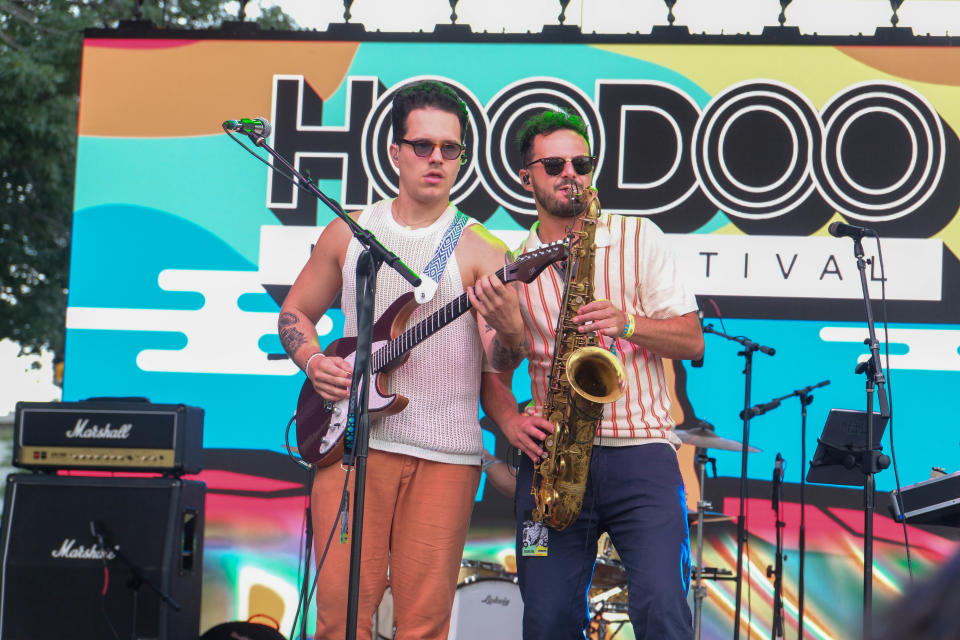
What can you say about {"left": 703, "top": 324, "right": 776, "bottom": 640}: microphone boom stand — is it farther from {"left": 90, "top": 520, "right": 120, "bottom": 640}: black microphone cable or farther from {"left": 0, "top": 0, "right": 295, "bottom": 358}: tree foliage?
{"left": 0, "top": 0, "right": 295, "bottom": 358}: tree foliage

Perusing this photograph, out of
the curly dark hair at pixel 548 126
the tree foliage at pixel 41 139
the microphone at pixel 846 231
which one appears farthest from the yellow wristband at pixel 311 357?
the tree foliage at pixel 41 139

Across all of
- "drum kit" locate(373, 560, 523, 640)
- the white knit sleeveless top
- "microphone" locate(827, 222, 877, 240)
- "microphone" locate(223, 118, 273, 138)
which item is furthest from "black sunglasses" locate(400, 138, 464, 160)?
"drum kit" locate(373, 560, 523, 640)

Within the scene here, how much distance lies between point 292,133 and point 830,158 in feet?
10.8

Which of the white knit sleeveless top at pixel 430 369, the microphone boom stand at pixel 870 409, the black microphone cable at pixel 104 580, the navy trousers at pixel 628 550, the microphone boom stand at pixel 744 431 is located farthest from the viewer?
the microphone boom stand at pixel 744 431

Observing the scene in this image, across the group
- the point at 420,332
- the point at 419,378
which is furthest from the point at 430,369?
the point at 420,332

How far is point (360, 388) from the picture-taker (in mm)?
3018

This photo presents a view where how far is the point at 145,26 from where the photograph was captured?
664 cm

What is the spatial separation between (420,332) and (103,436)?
1.91 metres

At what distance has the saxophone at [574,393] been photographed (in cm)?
321

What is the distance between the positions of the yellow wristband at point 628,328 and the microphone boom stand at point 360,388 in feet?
2.13

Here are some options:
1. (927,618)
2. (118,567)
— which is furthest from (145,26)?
(927,618)

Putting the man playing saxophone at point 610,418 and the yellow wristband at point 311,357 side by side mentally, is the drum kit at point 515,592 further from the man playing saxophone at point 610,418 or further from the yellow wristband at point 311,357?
the yellow wristband at point 311,357

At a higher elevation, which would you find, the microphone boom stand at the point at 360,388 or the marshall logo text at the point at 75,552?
the microphone boom stand at the point at 360,388

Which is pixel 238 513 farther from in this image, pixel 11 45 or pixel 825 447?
pixel 11 45
